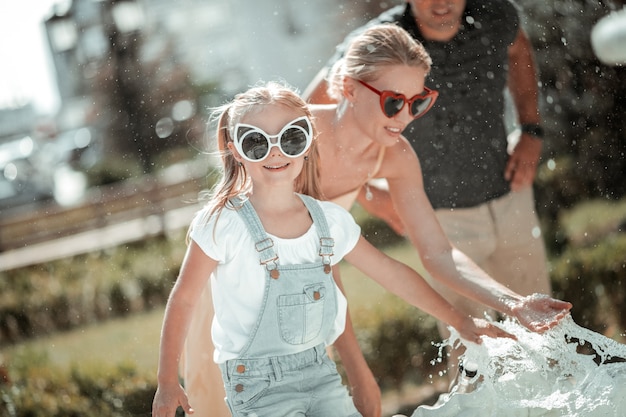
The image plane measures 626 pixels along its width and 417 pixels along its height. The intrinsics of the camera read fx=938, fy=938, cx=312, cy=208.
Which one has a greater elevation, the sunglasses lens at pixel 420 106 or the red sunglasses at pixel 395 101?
the red sunglasses at pixel 395 101

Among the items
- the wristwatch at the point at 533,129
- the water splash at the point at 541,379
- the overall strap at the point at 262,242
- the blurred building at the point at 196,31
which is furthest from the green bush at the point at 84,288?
the wristwatch at the point at 533,129

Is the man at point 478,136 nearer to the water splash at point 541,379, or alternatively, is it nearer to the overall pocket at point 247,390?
the water splash at point 541,379

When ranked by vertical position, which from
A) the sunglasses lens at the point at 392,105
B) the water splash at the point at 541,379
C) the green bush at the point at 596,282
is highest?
the sunglasses lens at the point at 392,105

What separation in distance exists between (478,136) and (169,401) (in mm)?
862

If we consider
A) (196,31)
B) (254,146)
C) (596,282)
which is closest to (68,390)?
(196,31)

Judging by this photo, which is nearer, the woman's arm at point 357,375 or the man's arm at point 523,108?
the woman's arm at point 357,375

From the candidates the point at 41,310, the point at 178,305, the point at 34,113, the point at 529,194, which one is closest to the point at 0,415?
the point at 41,310

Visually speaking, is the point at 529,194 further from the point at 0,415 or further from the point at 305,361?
the point at 0,415

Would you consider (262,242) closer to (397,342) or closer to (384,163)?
(384,163)

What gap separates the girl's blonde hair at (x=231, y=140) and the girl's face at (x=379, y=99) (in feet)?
0.42

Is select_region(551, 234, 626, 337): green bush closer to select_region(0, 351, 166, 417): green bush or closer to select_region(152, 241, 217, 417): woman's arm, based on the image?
select_region(0, 351, 166, 417): green bush

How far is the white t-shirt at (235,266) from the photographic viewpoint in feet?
4.91

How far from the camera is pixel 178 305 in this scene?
1.51 meters

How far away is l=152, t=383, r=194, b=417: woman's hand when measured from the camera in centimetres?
150
